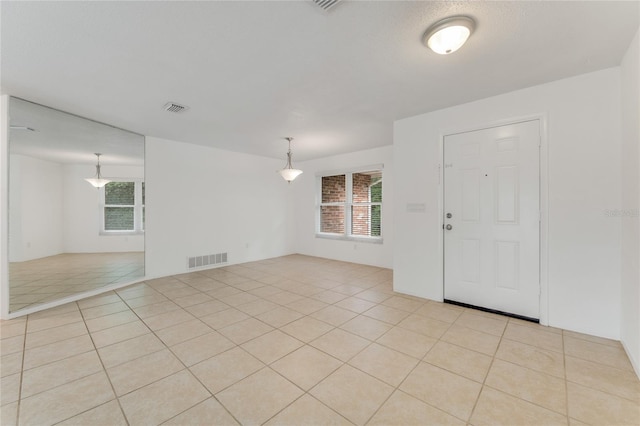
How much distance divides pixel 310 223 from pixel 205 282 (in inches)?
119

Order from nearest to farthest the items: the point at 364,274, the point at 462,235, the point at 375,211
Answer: the point at 462,235 → the point at 364,274 → the point at 375,211

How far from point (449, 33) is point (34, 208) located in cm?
509

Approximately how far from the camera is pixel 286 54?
2.09 metres

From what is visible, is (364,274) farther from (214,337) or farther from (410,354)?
(214,337)

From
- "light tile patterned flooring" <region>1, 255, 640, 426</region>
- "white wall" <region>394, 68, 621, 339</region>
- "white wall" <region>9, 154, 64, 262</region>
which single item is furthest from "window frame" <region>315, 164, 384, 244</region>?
"white wall" <region>9, 154, 64, 262</region>

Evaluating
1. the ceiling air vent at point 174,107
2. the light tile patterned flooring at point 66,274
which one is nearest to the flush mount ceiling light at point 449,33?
the ceiling air vent at point 174,107

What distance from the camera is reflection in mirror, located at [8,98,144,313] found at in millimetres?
→ 3047

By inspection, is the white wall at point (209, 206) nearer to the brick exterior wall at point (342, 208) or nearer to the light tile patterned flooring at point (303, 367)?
the brick exterior wall at point (342, 208)

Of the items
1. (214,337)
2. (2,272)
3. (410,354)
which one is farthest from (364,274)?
(2,272)

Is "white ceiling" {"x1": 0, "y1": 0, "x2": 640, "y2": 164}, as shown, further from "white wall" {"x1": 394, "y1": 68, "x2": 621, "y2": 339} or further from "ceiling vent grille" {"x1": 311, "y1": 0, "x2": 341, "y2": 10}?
"white wall" {"x1": 394, "y1": 68, "x2": 621, "y2": 339}

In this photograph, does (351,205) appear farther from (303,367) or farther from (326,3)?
(326,3)

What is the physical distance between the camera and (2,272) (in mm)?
2879

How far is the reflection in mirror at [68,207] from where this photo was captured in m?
3.05

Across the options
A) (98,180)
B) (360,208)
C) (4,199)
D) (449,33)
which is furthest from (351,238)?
(4,199)
